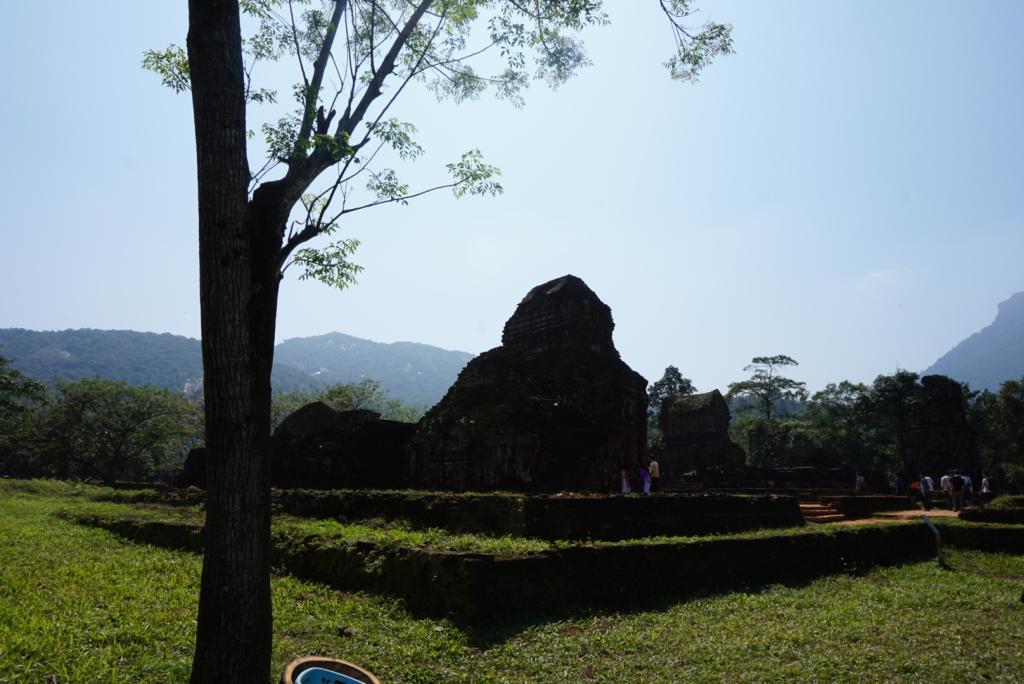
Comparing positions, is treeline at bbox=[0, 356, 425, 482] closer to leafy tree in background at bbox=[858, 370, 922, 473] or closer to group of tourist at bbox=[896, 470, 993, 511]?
group of tourist at bbox=[896, 470, 993, 511]

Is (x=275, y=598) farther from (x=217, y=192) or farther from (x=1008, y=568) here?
(x=1008, y=568)

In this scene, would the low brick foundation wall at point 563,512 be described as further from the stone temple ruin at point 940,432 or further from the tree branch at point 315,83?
the stone temple ruin at point 940,432

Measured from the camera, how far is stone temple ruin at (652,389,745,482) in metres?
32.1

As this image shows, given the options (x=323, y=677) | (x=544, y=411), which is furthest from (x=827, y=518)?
(x=323, y=677)

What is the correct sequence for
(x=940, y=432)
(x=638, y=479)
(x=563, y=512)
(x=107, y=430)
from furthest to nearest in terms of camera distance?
(x=107, y=430) < (x=940, y=432) < (x=638, y=479) < (x=563, y=512)

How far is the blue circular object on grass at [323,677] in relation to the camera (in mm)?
3689

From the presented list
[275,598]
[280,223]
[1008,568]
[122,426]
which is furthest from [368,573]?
[122,426]

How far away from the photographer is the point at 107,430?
134 feet

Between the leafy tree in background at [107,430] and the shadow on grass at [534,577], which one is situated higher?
the leafy tree in background at [107,430]

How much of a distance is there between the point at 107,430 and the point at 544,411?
36580mm

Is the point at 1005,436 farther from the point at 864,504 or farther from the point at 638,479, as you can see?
the point at 638,479

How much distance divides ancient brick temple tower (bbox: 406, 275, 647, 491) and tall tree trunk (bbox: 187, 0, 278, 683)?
10.4 meters

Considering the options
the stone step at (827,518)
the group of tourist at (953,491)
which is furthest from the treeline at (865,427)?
the stone step at (827,518)

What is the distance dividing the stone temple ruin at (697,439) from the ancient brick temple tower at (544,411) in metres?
15.5
